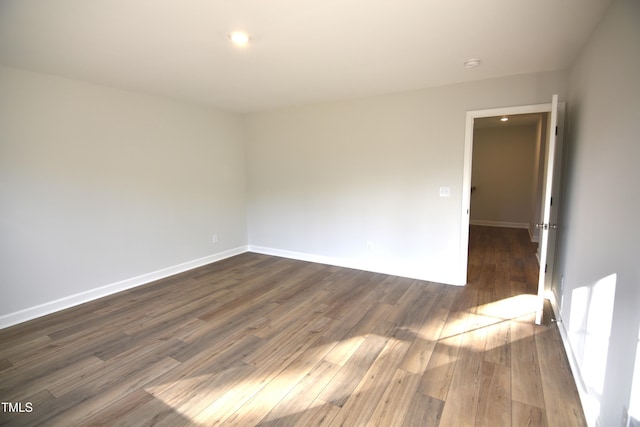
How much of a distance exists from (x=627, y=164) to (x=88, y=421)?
10.6 feet

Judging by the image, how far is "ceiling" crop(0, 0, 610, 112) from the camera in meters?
1.89

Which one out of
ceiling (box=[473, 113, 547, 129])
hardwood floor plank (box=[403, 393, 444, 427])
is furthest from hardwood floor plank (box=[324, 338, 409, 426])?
ceiling (box=[473, 113, 547, 129])

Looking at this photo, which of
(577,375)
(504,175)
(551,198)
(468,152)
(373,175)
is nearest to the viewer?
(577,375)

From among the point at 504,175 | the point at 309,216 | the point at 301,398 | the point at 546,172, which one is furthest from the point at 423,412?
the point at 504,175

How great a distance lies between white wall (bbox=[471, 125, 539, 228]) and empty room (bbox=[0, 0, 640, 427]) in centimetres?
212

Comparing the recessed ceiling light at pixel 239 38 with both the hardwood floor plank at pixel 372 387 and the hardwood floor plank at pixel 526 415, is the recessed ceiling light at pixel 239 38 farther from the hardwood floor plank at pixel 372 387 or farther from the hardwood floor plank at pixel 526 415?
the hardwood floor plank at pixel 526 415

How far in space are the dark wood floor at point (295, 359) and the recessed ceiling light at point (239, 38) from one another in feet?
8.07

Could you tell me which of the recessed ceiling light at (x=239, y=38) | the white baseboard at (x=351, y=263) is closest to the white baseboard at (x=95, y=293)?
the white baseboard at (x=351, y=263)

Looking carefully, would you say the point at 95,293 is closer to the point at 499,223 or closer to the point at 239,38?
the point at 239,38

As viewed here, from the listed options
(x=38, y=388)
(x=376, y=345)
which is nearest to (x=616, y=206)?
(x=376, y=345)

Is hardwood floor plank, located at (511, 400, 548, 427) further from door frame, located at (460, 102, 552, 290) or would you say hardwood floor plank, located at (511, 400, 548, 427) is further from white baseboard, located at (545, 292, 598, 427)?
door frame, located at (460, 102, 552, 290)

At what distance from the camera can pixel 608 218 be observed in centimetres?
168

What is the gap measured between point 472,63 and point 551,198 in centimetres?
155

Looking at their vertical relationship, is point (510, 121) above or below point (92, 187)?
above
